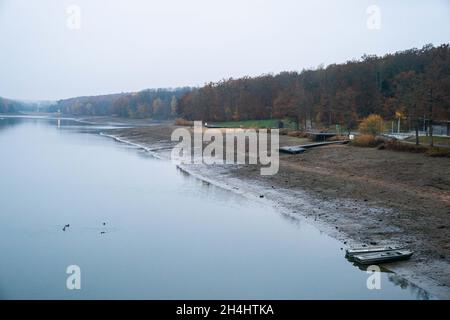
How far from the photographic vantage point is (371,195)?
2091 cm

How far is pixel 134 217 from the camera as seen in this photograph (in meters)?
18.9

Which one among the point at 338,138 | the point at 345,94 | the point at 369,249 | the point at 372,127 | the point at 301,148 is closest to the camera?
the point at 369,249

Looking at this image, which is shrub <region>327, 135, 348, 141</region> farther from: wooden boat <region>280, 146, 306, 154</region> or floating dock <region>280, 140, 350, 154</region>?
wooden boat <region>280, 146, 306, 154</region>

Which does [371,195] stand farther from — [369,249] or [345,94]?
[345,94]

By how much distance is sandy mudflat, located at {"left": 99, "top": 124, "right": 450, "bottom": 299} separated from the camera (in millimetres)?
13468

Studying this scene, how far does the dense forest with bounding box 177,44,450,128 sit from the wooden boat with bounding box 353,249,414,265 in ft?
76.3

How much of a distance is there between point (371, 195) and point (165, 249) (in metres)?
11.1

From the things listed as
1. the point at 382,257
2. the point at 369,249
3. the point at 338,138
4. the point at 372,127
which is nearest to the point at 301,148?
the point at 338,138

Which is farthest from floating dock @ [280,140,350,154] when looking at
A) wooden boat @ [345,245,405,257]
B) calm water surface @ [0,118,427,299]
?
wooden boat @ [345,245,405,257]

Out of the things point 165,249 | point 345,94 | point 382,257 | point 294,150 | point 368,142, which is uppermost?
point 345,94

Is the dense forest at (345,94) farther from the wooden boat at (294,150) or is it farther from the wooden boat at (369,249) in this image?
the wooden boat at (369,249)
